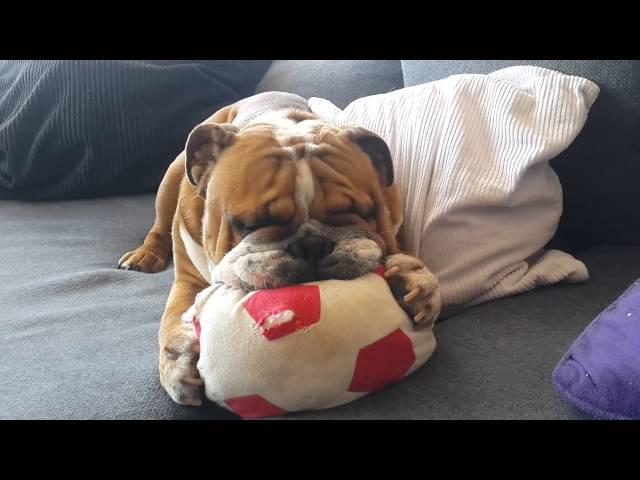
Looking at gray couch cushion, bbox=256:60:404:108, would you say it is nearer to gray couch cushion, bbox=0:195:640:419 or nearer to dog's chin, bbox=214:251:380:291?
gray couch cushion, bbox=0:195:640:419

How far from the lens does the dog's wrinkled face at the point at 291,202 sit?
3.60ft

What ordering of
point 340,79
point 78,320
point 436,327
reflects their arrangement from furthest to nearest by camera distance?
point 340,79 < point 78,320 < point 436,327

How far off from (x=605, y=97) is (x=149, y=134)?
59.6 inches

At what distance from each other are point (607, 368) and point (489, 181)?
49 cm

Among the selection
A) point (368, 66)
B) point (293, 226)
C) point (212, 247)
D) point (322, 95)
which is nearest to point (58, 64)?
point (322, 95)

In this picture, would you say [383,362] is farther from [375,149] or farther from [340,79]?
[340,79]

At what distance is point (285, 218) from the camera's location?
114 cm

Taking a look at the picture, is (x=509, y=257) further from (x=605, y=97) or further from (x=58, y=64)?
(x=58, y=64)

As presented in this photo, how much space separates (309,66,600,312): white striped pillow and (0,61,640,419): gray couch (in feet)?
0.21

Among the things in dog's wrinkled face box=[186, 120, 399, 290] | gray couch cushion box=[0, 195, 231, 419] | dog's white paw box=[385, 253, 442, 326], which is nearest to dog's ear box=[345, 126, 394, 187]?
dog's wrinkled face box=[186, 120, 399, 290]

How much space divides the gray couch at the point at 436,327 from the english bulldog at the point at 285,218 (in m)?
0.10

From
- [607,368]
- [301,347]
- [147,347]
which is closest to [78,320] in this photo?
[147,347]

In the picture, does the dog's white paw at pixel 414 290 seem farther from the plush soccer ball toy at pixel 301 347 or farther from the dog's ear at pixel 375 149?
the dog's ear at pixel 375 149

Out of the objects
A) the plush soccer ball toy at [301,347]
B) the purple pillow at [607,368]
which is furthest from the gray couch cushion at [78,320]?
the purple pillow at [607,368]
